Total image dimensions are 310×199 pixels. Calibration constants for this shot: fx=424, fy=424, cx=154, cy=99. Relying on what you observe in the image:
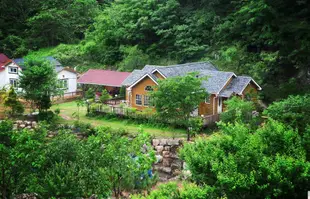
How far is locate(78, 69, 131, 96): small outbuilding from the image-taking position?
3564cm

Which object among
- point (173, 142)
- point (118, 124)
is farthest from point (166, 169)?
point (118, 124)

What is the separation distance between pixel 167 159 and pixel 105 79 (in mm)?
13850

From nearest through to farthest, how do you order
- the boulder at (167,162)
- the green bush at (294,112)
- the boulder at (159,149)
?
the green bush at (294,112) < the boulder at (167,162) < the boulder at (159,149)

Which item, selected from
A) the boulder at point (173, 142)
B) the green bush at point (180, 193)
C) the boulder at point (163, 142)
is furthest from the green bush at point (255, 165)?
the boulder at point (163, 142)

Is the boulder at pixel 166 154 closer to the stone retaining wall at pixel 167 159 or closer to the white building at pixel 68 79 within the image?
the stone retaining wall at pixel 167 159

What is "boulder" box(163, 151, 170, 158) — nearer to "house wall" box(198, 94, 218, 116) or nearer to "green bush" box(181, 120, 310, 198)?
"house wall" box(198, 94, 218, 116)

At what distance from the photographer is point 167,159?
24.2 metres

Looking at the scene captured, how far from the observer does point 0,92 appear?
3241cm

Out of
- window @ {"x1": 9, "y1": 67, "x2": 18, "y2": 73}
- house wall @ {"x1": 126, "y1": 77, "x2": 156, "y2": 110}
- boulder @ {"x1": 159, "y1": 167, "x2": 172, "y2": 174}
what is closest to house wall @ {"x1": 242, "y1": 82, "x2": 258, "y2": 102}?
house wall @ {"x1": 126, "y1": 77, "x2": 156, "y2": 110}

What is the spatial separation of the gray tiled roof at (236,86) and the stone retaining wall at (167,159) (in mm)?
5240

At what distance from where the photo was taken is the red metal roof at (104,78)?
35.5 meters

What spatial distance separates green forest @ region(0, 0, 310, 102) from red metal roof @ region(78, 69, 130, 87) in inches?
124

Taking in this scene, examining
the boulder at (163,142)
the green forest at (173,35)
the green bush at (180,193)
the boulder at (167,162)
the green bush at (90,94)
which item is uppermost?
the green forest at (173,35)

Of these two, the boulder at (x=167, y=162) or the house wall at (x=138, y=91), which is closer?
the boulder at (x=167, y=162)
